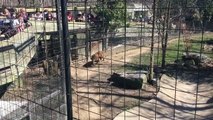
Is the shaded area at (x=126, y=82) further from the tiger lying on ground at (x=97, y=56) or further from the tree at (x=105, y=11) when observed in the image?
the tree at (x=105, y=11)

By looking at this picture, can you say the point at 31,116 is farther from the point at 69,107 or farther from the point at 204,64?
the point at 204,64

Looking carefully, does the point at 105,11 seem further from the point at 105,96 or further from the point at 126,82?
the point at 126,82

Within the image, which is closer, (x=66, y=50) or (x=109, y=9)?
(x=66, y=50)

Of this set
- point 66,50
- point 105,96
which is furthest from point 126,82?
point 66,50

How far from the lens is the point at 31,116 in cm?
499

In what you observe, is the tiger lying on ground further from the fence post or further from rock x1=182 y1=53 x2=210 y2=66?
the fence post

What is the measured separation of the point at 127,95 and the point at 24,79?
13.1 feet

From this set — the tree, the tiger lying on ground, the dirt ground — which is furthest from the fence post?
the tiger lying on ground

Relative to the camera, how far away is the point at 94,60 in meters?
14.3

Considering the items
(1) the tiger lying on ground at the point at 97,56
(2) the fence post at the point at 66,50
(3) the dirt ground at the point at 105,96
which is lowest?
(3) the dirt ground at the point at 105,96

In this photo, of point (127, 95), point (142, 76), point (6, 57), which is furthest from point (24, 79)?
point (142, 76)

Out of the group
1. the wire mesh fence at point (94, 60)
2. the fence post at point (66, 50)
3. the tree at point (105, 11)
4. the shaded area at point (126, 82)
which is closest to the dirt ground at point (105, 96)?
the wire mesh fence at point (94, 60)

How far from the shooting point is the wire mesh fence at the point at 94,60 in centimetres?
408

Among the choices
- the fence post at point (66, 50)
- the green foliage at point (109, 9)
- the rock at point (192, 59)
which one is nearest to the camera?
the fence post at point (66, 50)
